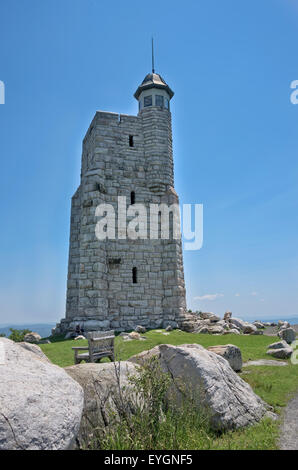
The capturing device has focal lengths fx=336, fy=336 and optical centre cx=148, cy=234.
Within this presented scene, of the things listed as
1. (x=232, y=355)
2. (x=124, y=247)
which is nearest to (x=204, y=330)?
(x=124, y=247)

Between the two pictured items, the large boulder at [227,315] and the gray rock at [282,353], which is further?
the large boulder at [227,315]

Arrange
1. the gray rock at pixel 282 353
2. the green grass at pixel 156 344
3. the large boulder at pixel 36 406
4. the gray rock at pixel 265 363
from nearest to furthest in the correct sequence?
the large boulder at pixel 36 406, the gray rock at pixel 265 363, the green grass at pixel 156 344, the gray rock at pixel 282 353

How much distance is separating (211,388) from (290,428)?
136 cm

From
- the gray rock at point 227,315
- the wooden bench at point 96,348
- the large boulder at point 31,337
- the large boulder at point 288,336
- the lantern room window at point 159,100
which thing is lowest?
the large boulder at point 31,337

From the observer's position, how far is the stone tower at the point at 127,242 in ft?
55.1

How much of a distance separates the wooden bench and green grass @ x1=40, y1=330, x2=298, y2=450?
34 cm

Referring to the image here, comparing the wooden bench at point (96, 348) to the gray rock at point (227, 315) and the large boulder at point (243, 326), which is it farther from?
the gray rock at point (227, 315)

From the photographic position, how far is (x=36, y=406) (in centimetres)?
331

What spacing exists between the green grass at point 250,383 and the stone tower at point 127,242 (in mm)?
2608

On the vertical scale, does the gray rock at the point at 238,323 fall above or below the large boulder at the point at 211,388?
below

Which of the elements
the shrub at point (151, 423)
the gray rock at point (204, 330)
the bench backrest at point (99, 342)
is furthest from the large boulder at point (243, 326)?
the shrub at point (151, 423)

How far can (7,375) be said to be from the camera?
3.54 meters

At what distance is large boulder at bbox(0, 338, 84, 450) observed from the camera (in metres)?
3.06
